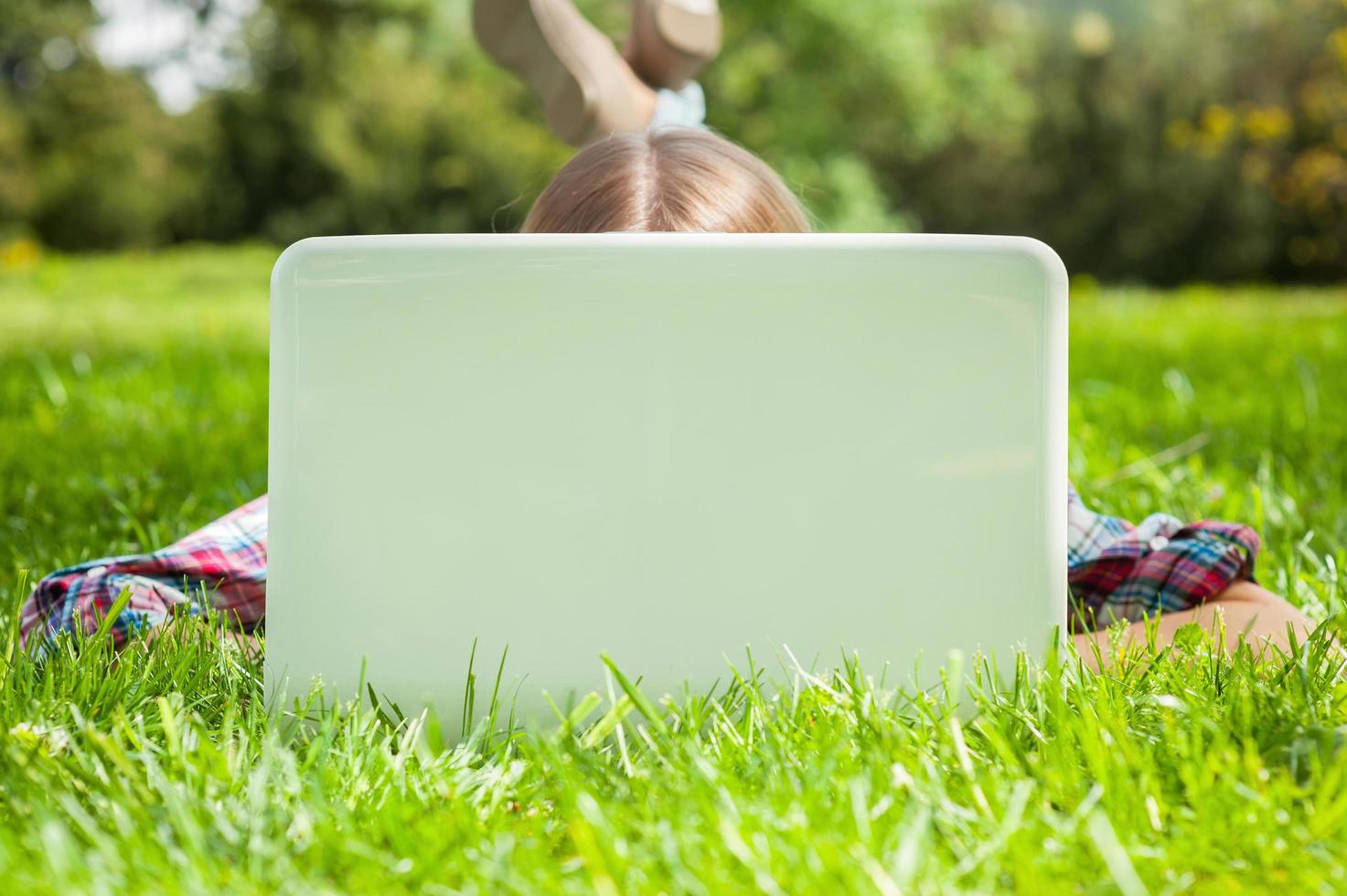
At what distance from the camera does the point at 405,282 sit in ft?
3.03

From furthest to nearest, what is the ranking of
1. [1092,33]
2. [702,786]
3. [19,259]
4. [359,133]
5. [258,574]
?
[359,133], [1092,33], [19,259], [258,574], [702,786]

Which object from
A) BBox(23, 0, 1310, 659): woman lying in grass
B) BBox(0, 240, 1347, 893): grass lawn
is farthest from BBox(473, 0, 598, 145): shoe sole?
BBox(0, 240, 1347, 893): grass lawn

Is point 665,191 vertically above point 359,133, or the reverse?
point 665,191

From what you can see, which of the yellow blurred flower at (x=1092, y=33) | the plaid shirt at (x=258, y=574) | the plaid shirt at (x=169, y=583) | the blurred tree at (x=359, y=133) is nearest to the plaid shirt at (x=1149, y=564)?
the plaid shirt at (x=258, y=574)

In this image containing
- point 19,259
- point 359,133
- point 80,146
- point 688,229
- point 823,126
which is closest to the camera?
point 688,229

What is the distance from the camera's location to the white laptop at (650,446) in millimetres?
922

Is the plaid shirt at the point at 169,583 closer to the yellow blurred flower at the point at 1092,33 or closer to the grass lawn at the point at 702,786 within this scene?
the grass lawn at the point at 702,786

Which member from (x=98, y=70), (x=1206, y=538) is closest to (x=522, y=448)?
(x=1206, y=538)

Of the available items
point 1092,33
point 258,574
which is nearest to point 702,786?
point 258,574

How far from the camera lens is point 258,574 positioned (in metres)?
1.57

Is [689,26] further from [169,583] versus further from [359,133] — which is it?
[359,133]

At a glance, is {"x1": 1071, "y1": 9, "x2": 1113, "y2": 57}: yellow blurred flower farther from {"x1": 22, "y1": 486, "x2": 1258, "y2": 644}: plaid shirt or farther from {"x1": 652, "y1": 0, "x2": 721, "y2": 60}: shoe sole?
{"x1": 22, "y1": 486, "x2": 1258, "y2": 644}: plaid shirt

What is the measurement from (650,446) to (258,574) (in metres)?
0.81

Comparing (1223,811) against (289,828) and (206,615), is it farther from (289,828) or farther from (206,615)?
(206,615)
